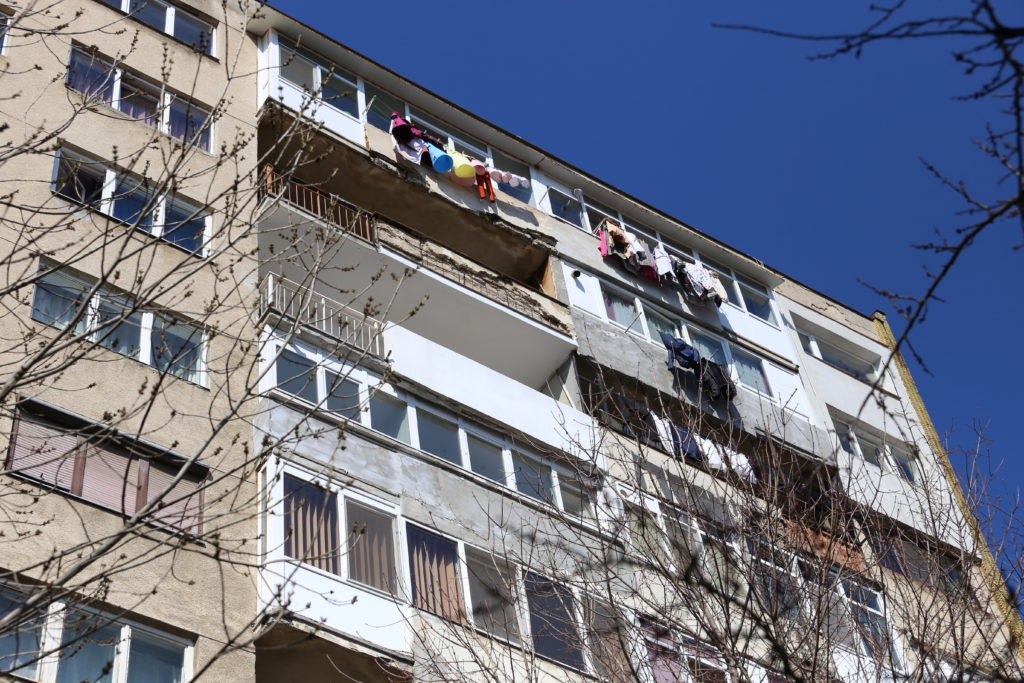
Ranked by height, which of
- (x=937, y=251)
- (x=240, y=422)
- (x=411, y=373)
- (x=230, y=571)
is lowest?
(x=937, y=251)

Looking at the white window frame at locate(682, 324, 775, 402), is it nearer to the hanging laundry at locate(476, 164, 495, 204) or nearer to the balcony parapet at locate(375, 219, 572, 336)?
the balcony parapet at locate(375, 219, 572, 336)

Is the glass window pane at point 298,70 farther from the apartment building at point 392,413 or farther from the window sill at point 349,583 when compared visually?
the window sill at point 349,583

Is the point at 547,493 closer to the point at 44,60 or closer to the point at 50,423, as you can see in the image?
the point at 50,423

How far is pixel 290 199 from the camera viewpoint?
1956 cm

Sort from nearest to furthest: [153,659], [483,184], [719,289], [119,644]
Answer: [119,644] < [153,659] < [483,184] < [719,289]

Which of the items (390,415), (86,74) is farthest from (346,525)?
(86,74)

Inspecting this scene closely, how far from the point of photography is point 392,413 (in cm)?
1612

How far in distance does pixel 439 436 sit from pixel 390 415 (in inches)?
29.5

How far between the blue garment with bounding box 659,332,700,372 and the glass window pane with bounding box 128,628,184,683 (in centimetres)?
1175

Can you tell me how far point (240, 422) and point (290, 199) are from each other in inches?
235

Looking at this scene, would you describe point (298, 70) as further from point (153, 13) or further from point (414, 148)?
point (153, 13)

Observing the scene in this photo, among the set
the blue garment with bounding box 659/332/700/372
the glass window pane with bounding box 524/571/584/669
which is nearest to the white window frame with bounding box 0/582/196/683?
the glass window pane with bounding box 524/571/584/669

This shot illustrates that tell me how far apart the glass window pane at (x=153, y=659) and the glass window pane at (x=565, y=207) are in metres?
14.4

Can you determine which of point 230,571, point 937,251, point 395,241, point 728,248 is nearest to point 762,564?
point 230,571
